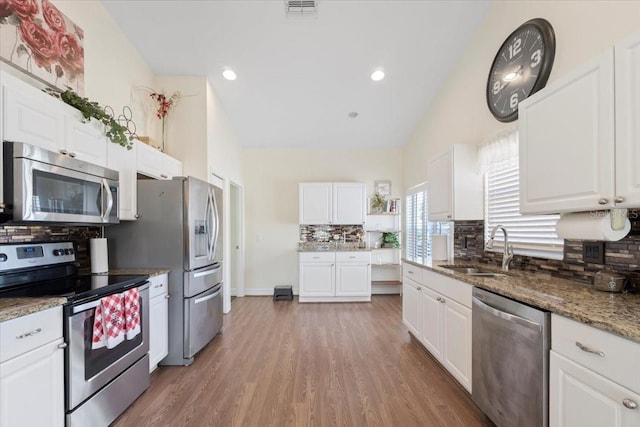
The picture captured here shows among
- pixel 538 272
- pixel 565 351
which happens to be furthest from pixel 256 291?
pixel 565 351

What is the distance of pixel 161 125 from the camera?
3492 mm

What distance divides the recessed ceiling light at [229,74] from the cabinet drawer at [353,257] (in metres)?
A: 3.03

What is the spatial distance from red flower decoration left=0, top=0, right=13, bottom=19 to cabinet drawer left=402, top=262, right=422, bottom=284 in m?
3.68

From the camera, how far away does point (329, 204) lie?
5000 millimetres

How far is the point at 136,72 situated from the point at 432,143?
3876mm

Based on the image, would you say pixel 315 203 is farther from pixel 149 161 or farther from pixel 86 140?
pixel 86 140

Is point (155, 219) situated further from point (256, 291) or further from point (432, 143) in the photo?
point (432, 143)

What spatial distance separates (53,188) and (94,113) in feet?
2.23

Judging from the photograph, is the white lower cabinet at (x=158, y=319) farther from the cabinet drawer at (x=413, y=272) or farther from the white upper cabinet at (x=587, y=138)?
the white upper cabinet at (x=587, y=138)

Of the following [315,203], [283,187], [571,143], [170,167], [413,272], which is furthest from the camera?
[283,187]

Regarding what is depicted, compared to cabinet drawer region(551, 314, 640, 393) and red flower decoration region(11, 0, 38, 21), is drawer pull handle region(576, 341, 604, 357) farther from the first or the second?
red flower decoration region(11, 0, 38, 21)

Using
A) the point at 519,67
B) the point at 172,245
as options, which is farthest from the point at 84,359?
the point at 519,67

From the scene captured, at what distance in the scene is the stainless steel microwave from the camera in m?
1.48

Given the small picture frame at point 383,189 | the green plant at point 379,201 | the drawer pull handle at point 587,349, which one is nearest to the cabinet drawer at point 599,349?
the drawer pull handle at point 587,349
